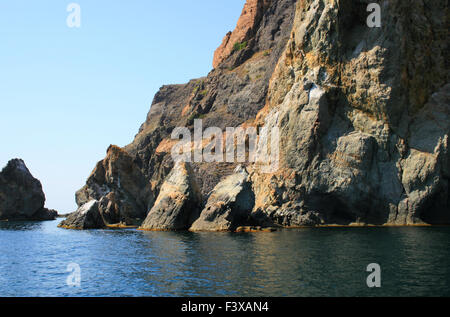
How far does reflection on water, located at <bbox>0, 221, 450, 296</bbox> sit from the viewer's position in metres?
21.3

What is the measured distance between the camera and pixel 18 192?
3671 inches

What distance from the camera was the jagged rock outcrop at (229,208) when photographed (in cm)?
5034

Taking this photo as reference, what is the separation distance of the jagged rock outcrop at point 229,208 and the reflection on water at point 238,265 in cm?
794

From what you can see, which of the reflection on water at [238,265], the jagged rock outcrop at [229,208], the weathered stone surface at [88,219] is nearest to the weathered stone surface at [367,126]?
the jagged rock outcrop at [229,208]

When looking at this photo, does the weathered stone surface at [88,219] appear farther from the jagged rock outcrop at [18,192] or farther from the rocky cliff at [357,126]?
the jagged rock outcrop at [18,192]

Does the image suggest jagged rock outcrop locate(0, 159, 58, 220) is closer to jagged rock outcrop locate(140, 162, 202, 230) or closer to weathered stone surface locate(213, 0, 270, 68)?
jagged rock outcrop locate(140, 162, 202, 230)

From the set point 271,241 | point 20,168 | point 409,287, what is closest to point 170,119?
point 20,168

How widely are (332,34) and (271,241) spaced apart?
35.6m

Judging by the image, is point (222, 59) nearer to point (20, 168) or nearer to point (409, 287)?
point (20, 168)

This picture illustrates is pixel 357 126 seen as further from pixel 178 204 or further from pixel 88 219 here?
pixel 88 219

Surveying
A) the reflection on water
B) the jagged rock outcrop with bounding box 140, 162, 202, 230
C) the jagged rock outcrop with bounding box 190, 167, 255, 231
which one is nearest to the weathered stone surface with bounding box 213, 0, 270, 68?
the jagged rock outcrop with bounding box 140, 162, 202, 230

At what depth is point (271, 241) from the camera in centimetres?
3869

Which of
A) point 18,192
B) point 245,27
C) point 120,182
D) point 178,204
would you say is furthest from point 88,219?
point 245,27
